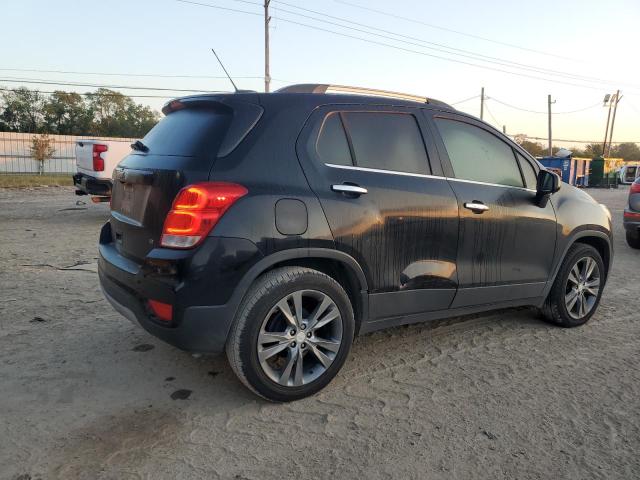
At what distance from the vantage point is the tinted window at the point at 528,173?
411 cm

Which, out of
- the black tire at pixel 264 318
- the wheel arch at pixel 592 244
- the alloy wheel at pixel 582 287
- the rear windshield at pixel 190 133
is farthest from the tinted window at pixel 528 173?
the rear windshield at pixel 190 133

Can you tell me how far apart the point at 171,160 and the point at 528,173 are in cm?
284

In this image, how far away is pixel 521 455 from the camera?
8.15 feet

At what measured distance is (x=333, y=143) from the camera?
3.14 metres

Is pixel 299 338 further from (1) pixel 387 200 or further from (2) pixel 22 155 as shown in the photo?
(2) pixel 22 155

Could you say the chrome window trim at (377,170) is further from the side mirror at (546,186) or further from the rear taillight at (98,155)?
the rear taillight at (98,155)

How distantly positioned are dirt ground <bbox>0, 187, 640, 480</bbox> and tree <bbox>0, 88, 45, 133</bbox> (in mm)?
59906

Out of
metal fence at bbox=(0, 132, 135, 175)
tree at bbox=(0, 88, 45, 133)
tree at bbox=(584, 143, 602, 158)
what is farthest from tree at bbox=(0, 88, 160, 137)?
tree at bbox=(584, 143, 602, 158)

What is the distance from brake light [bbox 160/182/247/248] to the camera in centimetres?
265

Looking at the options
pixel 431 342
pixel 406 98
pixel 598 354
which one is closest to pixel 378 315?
pixel 431 342

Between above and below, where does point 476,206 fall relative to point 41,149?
below

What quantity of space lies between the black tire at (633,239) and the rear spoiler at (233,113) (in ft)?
26.6

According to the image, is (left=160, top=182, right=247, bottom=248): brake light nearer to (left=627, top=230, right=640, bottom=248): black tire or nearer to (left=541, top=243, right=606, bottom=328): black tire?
(left=541, top=243, right=606, bottom=328): black tire

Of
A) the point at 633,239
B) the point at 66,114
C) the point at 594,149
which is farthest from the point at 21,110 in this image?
the point at 594,149
